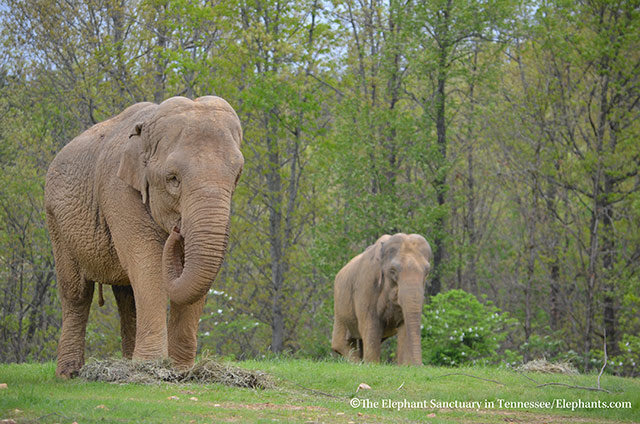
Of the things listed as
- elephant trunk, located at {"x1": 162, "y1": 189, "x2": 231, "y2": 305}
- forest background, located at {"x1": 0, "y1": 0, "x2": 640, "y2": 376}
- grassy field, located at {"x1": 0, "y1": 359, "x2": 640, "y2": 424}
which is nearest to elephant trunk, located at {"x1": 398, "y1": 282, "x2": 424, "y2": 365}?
grassy field, located at {"x1": 0, "y1": 359, "x2": 640, "y2": 424}

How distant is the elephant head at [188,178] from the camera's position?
9.07 m

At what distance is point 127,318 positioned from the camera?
37.3 feet

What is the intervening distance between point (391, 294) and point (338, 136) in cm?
1115

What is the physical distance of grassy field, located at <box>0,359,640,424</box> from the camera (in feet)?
24.2

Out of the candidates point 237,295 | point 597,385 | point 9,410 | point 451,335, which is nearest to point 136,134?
point 9,410

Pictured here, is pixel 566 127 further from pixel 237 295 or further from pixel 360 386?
pixel 360 386

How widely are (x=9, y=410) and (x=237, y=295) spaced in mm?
21897

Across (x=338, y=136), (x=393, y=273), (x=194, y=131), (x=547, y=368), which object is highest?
(x=338, y=136)

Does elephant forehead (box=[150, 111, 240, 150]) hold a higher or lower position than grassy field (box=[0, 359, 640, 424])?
higher

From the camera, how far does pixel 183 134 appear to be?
31.0 feet

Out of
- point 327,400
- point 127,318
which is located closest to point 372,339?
point 127,318

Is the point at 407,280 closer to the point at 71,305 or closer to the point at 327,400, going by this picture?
the point at 71,305

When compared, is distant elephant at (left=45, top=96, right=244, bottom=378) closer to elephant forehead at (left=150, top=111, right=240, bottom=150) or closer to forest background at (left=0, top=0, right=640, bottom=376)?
elephant forehead at (left=150, top=111, right=240, bottom=150)

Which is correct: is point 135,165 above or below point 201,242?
above
